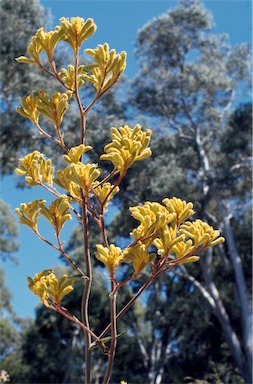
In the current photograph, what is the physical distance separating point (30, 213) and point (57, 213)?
7 centimetres

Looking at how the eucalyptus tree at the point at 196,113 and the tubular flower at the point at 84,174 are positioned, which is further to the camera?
the eucalyptus tree at the point at 196,113

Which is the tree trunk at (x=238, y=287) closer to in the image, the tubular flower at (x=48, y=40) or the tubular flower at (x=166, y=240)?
the tubular flower at (x=166, y=240)

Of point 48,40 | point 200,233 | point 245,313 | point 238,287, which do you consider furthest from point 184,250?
point 238,287

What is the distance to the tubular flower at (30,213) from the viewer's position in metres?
1.03

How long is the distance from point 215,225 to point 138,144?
36.8 feet

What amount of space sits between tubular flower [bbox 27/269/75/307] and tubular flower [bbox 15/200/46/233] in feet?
0.37

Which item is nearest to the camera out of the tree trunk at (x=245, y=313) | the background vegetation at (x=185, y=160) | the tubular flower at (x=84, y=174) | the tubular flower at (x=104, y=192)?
the tubular flower at (x=84, y=174)

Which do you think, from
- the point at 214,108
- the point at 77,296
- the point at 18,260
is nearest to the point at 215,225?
the point at 214,108

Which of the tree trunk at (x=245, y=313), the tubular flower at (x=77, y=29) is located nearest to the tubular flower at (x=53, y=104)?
the tubular flower at (x=77, y=29)

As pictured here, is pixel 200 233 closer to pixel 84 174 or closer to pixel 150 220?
pixel 150 220

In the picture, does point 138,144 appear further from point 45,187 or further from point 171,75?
point 171,75

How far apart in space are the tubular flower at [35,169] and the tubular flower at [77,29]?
25cm

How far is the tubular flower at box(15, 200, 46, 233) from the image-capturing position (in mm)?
1029

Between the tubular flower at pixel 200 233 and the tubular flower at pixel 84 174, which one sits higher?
the tubular flower at pixel 84 174
